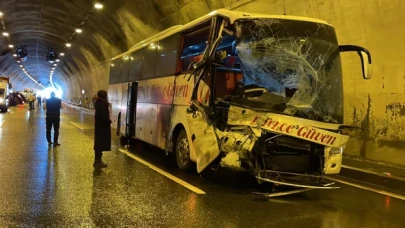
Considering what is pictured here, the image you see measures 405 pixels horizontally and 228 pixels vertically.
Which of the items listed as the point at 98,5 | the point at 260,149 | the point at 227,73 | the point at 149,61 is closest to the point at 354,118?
the point at 227,73

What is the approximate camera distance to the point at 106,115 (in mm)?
10117

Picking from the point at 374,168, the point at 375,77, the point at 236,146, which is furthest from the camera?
the point at 375,77

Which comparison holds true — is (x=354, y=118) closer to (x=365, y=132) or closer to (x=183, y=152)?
(x=365, y=132)

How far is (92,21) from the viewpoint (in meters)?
28.8

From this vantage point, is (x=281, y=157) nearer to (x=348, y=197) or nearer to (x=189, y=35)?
(x=348, y=197)

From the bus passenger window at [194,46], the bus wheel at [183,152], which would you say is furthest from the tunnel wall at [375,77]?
the bus wheel at [183,152]

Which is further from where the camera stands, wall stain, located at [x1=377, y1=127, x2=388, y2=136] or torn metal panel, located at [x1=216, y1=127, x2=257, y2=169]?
A: wall stain, located at [x1=377, y1=127, x2=388, y2=136]

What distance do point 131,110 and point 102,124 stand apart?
13.4ft

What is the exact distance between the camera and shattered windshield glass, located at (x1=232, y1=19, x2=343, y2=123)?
7.27 m

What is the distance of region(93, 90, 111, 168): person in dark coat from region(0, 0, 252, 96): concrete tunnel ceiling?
23.3 feet

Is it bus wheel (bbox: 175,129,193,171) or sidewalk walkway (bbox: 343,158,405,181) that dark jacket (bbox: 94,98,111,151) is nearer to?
bus wheel (bbox: 175,129,193,171)

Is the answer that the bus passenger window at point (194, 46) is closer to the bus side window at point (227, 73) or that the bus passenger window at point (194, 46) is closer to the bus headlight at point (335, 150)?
the bus side window at point (227, 73)

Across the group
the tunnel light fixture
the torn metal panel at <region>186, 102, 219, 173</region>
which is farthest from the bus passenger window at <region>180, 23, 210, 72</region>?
the tunnel light fixture

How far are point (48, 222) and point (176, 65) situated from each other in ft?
17.8
